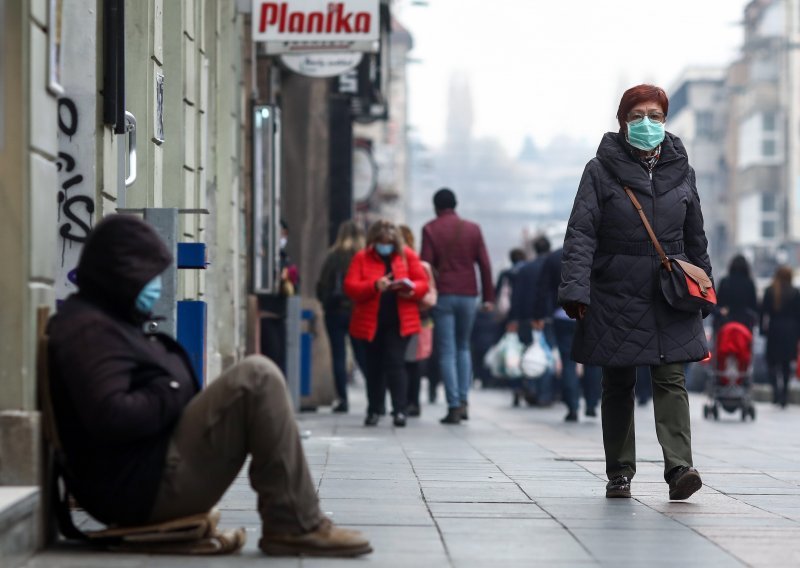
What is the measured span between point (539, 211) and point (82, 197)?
179 meters

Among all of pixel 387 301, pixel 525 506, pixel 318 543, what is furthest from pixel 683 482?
pixel 387 301

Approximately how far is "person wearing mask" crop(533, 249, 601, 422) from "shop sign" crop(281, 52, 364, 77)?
10.3 ft

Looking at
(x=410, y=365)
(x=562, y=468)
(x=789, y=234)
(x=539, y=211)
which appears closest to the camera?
(x=562, y=468)

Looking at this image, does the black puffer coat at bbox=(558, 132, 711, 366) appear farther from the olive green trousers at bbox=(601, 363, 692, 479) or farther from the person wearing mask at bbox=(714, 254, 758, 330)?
the person wearing mask at bbox=(714, 254, 758, 330)

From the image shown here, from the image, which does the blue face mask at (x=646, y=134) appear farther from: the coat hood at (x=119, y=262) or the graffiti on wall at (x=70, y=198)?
the coat hood at (x=119, y=262)

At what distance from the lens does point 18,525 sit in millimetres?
5734

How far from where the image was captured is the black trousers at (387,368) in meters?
14.7

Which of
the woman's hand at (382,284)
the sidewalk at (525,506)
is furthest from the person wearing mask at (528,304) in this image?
the sidewalk at (525,506)

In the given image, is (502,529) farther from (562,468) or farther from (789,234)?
(789,234)

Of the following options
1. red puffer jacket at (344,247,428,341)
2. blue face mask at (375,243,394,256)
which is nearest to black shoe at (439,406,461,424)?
red puffer jacket at (344,247,428,341)

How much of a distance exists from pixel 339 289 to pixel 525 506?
9195mm

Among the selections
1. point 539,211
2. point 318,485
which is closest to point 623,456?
point 318,485

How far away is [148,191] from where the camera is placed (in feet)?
36.2

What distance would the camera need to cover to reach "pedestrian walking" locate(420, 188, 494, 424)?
1587 cm
